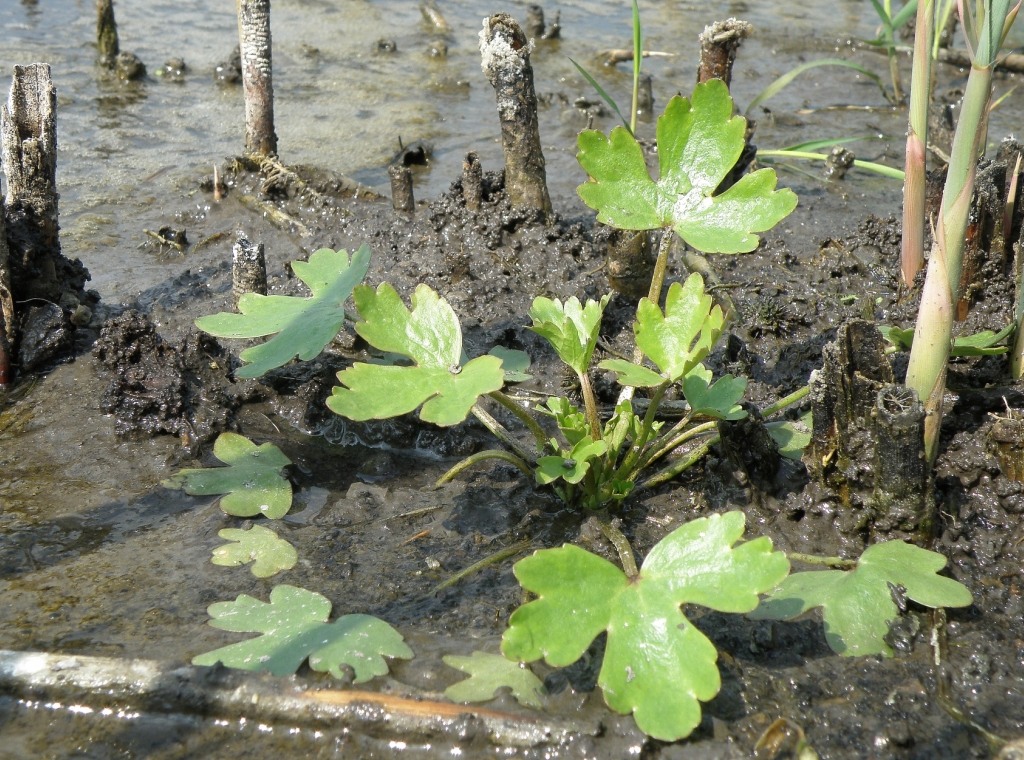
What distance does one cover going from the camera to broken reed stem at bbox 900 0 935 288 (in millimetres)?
3223

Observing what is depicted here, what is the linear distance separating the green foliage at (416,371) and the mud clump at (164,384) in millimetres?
1014

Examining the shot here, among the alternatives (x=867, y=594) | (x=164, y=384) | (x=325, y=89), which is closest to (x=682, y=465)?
(x=867, y=594)

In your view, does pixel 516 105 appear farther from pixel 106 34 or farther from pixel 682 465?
pixel 106 34

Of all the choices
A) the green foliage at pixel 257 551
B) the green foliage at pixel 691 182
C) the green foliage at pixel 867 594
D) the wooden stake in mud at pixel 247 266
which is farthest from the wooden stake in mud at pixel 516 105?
the green foliage at pixel 867 594

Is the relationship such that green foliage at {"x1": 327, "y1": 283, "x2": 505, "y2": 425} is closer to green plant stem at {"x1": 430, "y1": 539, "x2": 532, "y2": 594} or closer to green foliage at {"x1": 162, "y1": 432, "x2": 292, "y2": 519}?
green plant stem at {"x1": 430, "y1": 539, "x2": 532, "y2": 594}

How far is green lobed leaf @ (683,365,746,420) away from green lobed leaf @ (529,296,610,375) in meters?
0.31

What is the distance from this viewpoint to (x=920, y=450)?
2625 millimetres

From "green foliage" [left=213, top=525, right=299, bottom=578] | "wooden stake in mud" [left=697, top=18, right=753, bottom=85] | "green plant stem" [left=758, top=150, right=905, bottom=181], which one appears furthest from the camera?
"green plant stem" [left=758, top=150, right=905, bottom=181]

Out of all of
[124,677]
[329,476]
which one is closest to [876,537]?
[329,476]

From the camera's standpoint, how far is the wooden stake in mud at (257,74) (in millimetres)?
4926

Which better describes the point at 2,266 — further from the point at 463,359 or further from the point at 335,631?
the point at 335,631

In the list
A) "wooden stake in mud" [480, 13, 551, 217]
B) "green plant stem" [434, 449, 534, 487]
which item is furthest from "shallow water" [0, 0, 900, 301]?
"green plant stem" [434, 449, 534, 487]

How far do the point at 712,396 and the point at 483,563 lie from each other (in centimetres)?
83

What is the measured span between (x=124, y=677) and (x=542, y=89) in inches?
242
